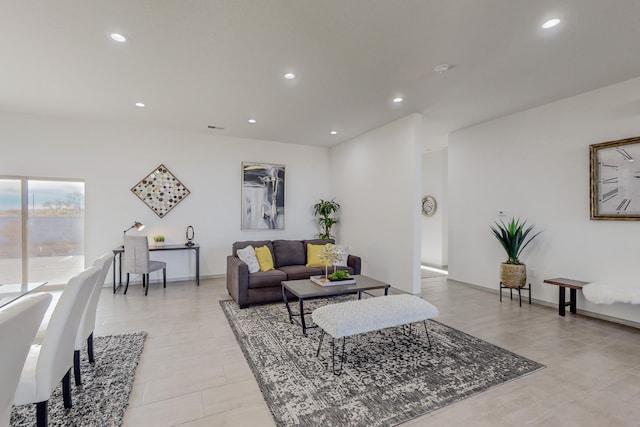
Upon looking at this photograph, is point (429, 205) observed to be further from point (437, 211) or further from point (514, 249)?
point (514, 249)

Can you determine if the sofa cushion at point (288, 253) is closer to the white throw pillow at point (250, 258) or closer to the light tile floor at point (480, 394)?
the white throw pillow at point (250, 258)

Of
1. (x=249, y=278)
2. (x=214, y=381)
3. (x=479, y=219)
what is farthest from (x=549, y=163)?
(x=214, y=381)

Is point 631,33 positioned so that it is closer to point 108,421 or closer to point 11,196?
point 108,421

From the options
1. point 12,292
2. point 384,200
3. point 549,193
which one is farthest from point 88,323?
point 549,193

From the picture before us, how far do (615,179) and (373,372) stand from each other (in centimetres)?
398

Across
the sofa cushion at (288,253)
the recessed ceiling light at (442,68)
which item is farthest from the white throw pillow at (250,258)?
the recessed ceiling light at (442,68)

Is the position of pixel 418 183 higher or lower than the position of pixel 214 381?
higher

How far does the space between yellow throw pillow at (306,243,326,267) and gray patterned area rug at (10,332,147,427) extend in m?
2.78

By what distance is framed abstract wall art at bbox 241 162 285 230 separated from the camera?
6.71 meters

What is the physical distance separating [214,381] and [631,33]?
4.75 meters

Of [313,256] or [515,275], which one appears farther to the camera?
[313,256]

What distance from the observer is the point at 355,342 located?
124 inches

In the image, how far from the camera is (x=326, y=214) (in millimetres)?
7199

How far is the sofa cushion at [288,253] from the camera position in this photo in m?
5.23
